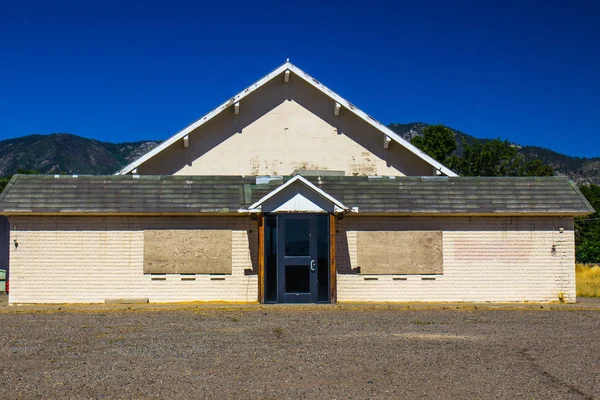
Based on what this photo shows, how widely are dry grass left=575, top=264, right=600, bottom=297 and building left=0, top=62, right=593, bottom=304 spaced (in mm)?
6226

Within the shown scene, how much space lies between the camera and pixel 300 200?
18.6 meters

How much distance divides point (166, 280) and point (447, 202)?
7428mm

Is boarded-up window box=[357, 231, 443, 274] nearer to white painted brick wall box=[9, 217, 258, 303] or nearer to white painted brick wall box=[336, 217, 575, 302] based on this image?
white painted brick wall box=[336, 217, 575, 302]

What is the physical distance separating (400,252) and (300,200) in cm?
299

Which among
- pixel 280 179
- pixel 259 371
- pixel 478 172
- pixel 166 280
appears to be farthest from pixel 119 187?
pixel 478 172

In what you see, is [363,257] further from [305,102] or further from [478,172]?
[478,172]

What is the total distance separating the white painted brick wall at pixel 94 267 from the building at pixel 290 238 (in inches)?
1.0

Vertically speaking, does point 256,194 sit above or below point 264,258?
above

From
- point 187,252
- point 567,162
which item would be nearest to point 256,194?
point 187,252

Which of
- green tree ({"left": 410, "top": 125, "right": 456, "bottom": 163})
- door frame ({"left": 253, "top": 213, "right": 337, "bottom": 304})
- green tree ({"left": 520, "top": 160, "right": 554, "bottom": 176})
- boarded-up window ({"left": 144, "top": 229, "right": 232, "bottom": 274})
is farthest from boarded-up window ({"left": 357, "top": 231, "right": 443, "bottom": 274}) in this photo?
green tree ({"left": 410, "top": 125, "right": 456, "bottom": 163})

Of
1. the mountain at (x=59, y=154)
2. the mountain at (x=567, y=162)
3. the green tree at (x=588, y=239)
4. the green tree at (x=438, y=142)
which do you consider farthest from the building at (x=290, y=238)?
the mountain at (x=59, y=154)

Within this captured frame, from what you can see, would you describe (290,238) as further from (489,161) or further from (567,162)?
(567,162)

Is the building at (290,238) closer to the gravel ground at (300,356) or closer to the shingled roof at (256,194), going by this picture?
the shingled roof at (256,194)

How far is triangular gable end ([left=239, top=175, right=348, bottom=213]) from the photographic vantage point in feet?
60.7
